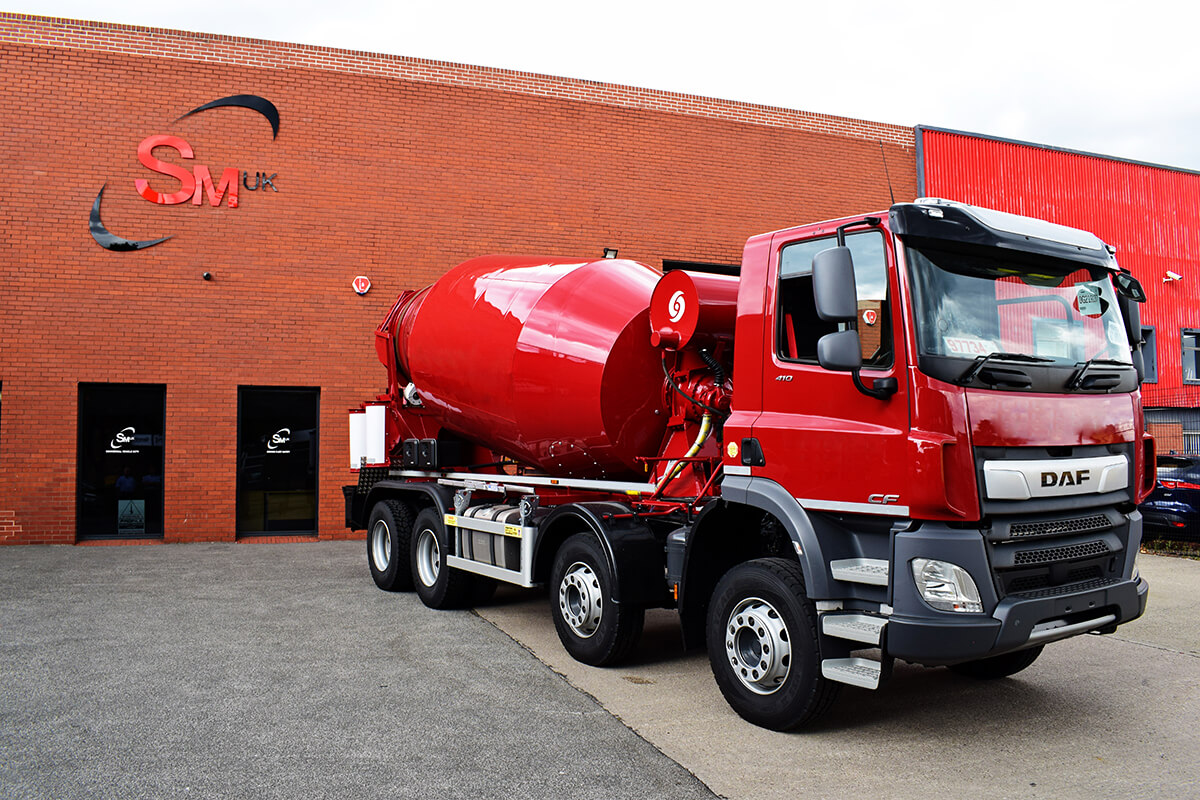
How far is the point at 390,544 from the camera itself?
32.0 ft

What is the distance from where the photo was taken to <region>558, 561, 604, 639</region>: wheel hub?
6.30 metres

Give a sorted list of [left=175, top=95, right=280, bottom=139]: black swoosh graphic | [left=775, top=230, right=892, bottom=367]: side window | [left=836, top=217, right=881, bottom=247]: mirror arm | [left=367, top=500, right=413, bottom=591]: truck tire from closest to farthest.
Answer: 1. [left=775, top=230, right=892, bottom=367]: side window
2. [left=836, top=217, right=881, bottom=247]: mirror arm
3. [left=367, top=500, right=413, bottom=591]: truck tire
4. [left=175, top=95, right=280, bottom=139]: black swoosh graphic

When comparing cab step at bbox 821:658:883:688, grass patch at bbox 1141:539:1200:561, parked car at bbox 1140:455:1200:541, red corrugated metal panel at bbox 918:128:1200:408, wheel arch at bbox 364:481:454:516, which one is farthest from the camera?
red corrugated metal panel at bbox 918:128:1200:408

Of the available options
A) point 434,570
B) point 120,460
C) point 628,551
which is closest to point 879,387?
point 628,551

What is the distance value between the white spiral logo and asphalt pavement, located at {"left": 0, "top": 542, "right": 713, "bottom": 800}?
8.21 ft

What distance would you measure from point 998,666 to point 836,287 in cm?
321

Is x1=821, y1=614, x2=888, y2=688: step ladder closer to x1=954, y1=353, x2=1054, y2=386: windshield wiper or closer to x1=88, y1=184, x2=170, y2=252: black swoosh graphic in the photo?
x1=954, y1=353, x2=1054, y2=386: windshield wiper

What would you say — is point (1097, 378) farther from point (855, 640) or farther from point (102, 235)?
point (102, 235)

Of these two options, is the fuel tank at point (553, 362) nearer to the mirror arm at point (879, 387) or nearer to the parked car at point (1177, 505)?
the mirror arm at point (879, 387)

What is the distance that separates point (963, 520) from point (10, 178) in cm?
1481

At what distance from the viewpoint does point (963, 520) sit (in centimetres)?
418

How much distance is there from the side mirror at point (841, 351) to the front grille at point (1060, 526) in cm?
108

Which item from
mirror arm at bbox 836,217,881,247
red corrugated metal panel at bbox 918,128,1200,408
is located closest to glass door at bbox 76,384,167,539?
mirror arm at bbox 836,217,881,247

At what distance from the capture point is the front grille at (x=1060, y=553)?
433 centimetres
